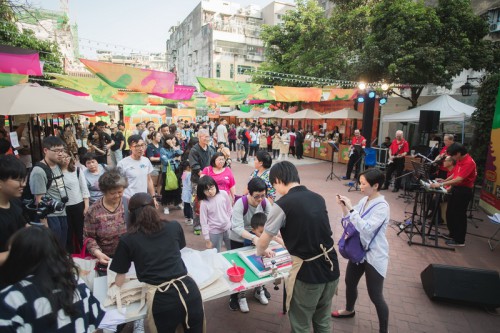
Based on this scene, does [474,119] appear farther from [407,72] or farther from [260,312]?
[260,312]

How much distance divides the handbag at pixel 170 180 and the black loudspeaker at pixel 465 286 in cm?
519

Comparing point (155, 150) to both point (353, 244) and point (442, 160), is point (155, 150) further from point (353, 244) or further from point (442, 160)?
point (442, 160)

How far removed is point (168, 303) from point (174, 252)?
1.17 ft

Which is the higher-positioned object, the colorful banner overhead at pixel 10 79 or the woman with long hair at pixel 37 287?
the colorful banner overhead at pixel 10 79

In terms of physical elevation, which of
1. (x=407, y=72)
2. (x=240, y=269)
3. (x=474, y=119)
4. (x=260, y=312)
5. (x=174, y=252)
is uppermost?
(x=407, y=72)

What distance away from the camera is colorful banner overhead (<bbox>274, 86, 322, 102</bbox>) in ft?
38.4

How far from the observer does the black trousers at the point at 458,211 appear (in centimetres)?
529

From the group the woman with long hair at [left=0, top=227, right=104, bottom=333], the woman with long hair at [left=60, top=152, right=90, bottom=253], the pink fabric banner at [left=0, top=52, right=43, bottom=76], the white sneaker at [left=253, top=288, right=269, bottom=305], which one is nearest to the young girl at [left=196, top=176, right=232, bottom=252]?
the white sneaker at [left=253, top=288, right=269, bottom=305]

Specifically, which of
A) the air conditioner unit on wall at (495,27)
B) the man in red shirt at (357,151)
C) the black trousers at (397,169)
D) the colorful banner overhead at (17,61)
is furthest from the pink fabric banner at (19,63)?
the air conditioner unit on wall at (495,27)

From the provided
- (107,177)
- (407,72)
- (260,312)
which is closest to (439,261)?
(260,312)

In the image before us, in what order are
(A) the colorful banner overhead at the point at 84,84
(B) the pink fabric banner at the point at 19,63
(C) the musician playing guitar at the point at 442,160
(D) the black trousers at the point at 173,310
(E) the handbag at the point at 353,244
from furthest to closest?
(A) the colorful banner overhead at the point at 84,84 < (C) the musician playing guitar at the point at 442,160 < (B) the pink fabric banner at the point at 19,63 < (E) the handbag at the point at 353,244 < (D) the black trousers at the point at 173,310

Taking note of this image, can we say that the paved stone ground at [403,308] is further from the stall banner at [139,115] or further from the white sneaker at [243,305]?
the stall banner at [139,115]

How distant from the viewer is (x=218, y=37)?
36156 millimetres

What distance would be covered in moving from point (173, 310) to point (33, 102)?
12.3 feet
